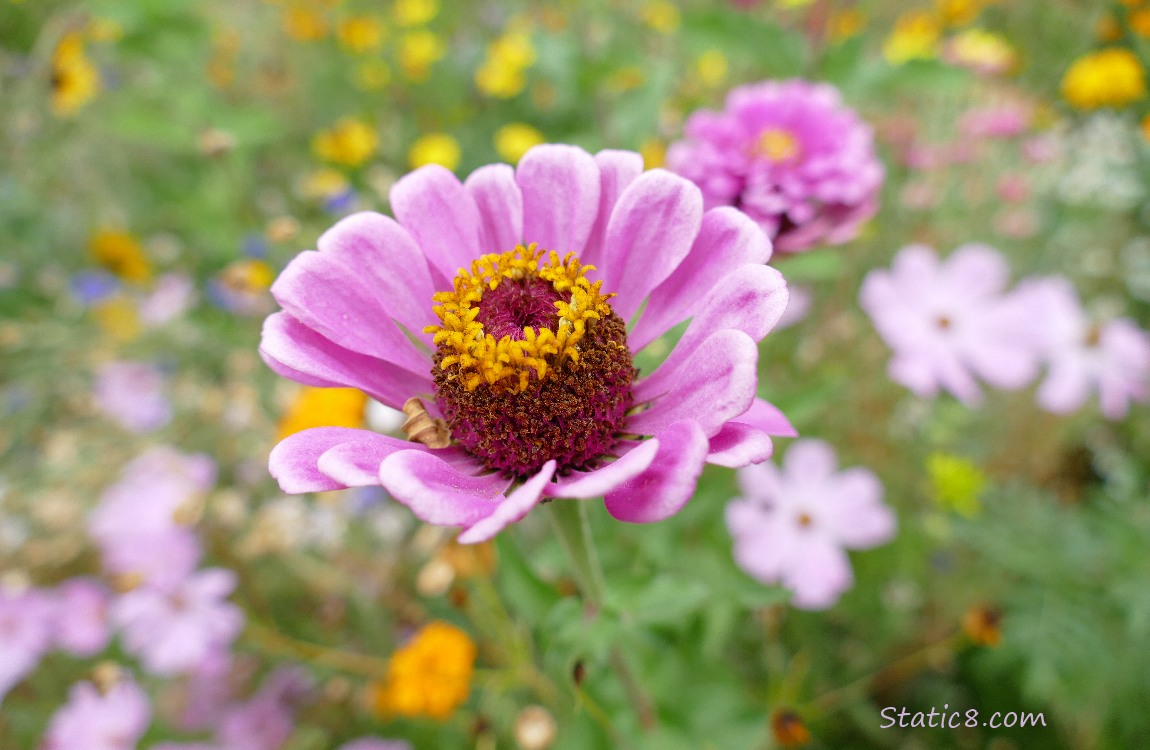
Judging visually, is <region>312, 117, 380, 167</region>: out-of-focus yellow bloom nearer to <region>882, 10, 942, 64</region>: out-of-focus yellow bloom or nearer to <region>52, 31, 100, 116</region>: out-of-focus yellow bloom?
<region>52, 31, 100, 116</region>: out-of-focus yellow bloom

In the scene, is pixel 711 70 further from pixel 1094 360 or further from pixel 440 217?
pixel 440 217

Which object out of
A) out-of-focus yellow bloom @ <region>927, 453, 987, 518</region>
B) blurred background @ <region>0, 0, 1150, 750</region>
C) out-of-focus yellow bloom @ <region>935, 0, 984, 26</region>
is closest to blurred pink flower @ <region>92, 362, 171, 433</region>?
blurred background @ <region>0, 0, 1150, 750</region>

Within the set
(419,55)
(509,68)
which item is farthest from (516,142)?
(419,55)

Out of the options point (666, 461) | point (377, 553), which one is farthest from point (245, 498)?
point (666, 461)

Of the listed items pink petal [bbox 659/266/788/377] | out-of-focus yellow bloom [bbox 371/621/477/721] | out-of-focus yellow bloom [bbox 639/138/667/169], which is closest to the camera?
pink petal [bbox 659/266/788/377]

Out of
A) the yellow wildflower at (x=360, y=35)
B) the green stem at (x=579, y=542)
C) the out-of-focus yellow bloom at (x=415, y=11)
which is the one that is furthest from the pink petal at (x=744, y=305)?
the out-of-focus yellow bloom at (x=415, y=11)

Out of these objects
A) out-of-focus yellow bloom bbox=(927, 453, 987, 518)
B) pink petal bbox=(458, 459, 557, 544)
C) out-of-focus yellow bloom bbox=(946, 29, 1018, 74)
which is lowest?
out-of-focus yellow bloom bbox=(927, 453, 987, 518)
